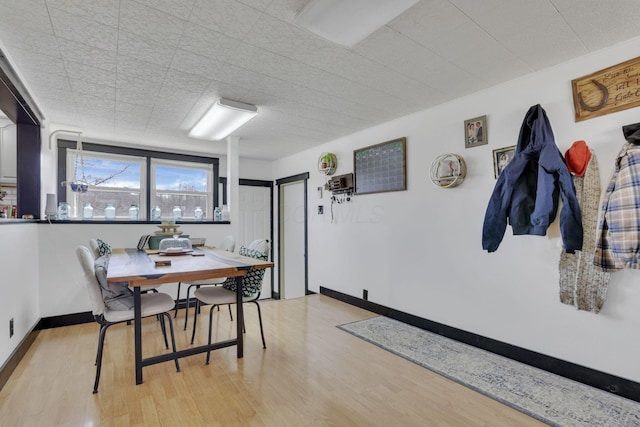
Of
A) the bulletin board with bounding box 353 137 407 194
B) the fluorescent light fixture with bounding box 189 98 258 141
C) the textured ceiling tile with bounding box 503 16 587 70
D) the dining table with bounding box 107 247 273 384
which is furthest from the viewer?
the bulletin board with bounding box 353 137 407 194

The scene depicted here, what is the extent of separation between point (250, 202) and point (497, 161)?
13.8 ft

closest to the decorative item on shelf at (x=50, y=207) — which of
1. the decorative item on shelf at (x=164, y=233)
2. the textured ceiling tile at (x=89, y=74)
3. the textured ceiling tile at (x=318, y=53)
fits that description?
the decorative item on shelf at (x=164, y=233)

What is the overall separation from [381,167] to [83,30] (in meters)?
2.95

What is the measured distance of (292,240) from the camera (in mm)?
5562

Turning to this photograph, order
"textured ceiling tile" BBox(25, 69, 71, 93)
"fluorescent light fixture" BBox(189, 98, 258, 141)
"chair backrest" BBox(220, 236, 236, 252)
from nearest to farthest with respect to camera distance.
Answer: "textured ceiling tile" BBox(25, 69, 71, 93)
"fluorescent light fixture" BBox(189, 98, 258, 141)
"chair backrest" BBox(220, 236, 236, 252)

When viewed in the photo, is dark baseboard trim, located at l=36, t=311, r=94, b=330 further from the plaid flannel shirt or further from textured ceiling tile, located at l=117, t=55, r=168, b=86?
the plaid flannel shirt

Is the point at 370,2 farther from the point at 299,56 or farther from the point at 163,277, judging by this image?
the point at 163,277

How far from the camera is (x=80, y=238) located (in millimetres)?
3508

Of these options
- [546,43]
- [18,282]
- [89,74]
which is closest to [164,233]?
[18,282]

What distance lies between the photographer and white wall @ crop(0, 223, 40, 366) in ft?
7.27

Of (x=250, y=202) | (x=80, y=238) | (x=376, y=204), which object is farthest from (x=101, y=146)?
(x=376, y=204)

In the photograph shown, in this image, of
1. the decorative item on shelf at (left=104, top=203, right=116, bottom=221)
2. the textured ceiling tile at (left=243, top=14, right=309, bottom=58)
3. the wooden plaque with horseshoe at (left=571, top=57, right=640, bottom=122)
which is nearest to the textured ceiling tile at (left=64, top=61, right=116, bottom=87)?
the textured ceiling tile at (left=243, top=14, right=309, bottom=58)

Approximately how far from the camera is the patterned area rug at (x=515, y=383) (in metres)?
1.83

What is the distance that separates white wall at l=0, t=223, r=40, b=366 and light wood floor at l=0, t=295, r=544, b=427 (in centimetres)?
24
